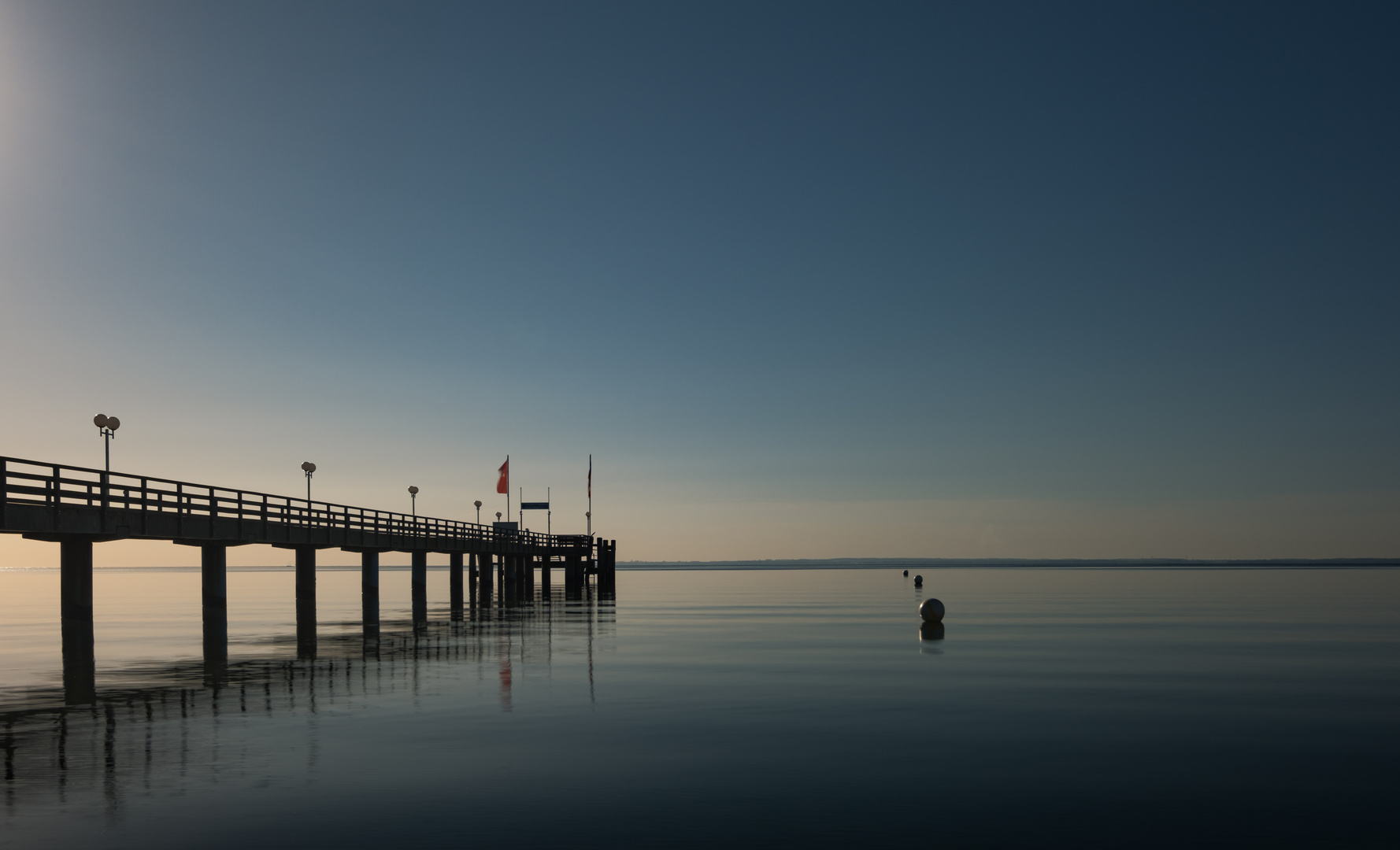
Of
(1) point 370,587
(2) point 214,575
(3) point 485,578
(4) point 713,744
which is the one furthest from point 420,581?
(4) point 713,744

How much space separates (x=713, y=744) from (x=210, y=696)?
38.2 ft

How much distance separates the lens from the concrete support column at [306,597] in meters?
40.9

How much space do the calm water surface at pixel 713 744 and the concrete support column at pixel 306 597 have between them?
3127 millimetres

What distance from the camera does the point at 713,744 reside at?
17750mm

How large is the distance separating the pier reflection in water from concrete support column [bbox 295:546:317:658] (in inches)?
6.5

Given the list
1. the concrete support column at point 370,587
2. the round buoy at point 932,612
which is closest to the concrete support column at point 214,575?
the concrete support column at point 370,587

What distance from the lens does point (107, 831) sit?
12.0 meters

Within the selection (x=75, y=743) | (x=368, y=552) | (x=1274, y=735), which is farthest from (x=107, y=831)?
(x=368, y=552)

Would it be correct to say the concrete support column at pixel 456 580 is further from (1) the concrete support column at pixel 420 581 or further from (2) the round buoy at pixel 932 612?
(2) the round buoy at pixel 932 612

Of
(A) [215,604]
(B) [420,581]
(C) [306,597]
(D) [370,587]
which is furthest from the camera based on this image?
(B) [420,581]

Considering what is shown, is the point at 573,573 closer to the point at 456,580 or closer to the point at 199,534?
the point at 456,580

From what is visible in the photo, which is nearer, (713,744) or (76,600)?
(713,744)

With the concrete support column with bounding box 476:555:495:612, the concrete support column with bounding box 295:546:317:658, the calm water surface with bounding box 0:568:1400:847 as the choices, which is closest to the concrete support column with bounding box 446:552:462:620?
the concrete support column with bounding box 476:555:495:612

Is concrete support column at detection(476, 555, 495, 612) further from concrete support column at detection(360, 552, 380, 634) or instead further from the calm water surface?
the calm water surface
